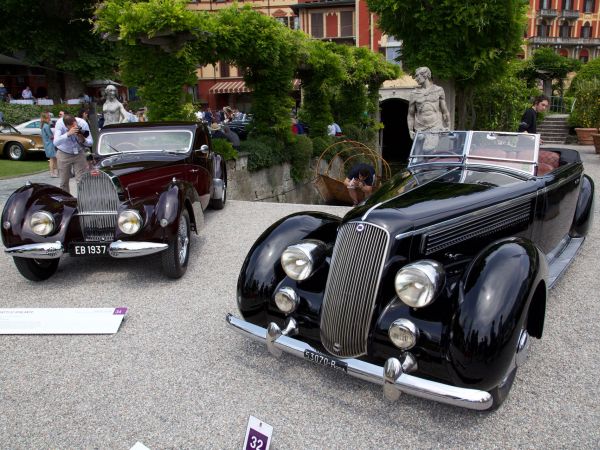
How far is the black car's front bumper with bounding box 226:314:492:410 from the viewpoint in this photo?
2.31 metres

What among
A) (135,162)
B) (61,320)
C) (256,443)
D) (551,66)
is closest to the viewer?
(256,443)

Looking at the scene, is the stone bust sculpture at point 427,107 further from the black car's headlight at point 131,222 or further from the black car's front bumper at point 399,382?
the black car's front bumper at point 399,382

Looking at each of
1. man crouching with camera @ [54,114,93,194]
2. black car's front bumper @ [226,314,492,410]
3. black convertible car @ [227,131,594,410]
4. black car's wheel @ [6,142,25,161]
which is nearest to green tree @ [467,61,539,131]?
man crouching with camera @ [54,114,93,194]

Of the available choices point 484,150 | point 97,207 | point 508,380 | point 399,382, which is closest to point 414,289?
point 399,382

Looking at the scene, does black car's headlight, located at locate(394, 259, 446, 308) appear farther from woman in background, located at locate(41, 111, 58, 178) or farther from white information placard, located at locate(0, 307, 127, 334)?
woman in background, located at locate(41, 111, 58, 178)

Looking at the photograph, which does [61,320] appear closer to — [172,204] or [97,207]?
[97,207]

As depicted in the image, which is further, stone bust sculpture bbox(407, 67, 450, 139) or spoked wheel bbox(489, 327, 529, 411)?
stone bust sculpture bbox(407, 67, 450, 139)

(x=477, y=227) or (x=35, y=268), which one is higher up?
(x=477, y=227)

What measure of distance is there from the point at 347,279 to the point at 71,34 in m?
26.3

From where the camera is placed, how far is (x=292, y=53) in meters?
11.3

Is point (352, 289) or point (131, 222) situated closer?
point (352, 289)

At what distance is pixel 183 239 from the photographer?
17.0 ft

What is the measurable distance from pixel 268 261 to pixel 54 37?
82.9 ft

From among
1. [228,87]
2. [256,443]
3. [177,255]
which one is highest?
[228,87]
